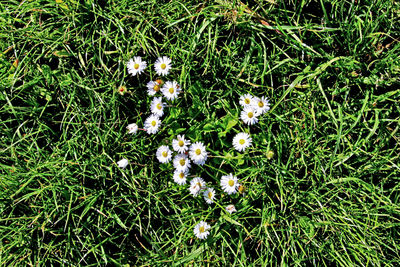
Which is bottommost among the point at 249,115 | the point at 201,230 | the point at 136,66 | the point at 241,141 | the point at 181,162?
the point at 201,230

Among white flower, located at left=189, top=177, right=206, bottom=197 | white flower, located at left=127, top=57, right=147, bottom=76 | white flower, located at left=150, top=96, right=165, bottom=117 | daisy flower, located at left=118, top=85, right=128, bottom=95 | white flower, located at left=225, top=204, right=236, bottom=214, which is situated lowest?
white flower, located at left=225, top=204, right=236, bottom=214

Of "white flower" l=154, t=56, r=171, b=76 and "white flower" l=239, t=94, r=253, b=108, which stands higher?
"white flower" l=154, t=56, r=171, b=76

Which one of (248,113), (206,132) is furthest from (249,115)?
(206,132)

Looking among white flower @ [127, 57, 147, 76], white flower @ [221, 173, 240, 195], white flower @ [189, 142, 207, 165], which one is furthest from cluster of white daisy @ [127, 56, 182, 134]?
white flower @ [221, 173, 240, 195]

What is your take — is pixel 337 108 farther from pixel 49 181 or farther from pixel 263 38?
pixel 49 181

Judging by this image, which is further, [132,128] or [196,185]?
[132,128]

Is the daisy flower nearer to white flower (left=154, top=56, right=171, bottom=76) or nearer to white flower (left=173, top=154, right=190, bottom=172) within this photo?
white flower (left=154, top=56, right=171, bottom=76)

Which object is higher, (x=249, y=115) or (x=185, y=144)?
(x=249, y=115)

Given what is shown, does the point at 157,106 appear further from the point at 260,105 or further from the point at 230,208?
the point at 230,208
